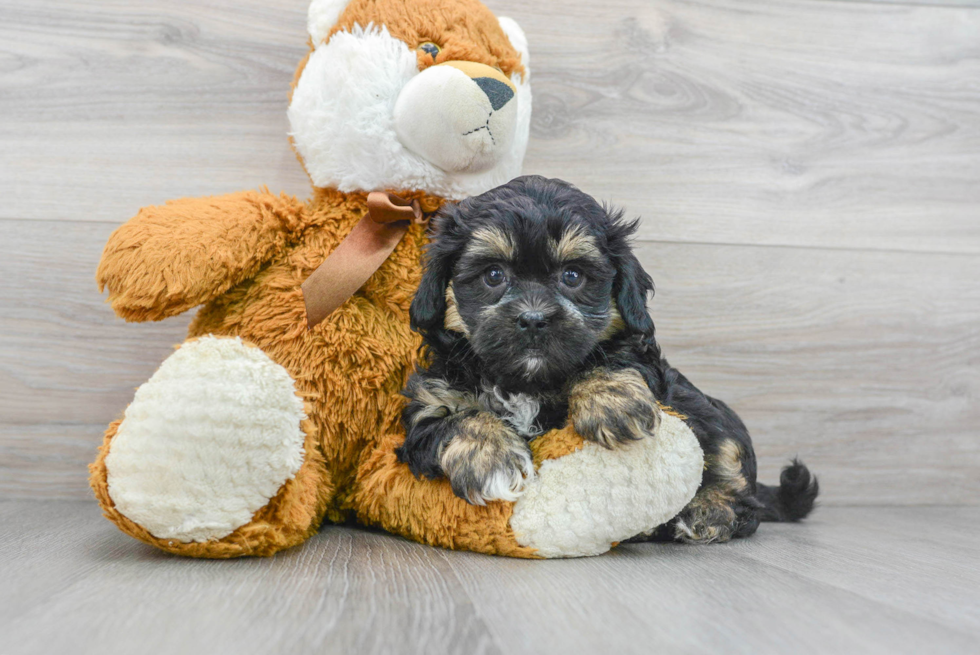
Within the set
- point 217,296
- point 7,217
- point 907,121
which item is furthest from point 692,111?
point 7,217

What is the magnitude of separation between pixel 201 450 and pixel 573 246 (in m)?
0.74

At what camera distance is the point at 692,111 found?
2.16 meters

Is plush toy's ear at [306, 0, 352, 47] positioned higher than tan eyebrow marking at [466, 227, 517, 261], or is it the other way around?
plush toy's ear at [306, 0, 352, 47]

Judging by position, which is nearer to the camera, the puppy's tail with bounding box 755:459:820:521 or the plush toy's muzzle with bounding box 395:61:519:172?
the plush toy's muzzle with bounding box 395:61:519:172

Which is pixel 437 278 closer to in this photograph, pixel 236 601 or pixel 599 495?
pixel 599 495

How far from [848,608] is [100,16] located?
2.26m

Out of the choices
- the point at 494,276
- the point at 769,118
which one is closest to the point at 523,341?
the point at 494,276

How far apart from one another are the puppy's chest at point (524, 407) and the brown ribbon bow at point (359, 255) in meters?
0.37

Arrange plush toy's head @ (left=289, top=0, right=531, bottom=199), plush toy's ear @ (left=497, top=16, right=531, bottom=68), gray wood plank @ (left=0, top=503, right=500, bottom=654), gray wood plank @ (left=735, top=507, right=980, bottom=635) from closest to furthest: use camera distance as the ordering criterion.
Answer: gray wood plank @ (left=0, top=503, right=500, bottom=654) < gray wood plank @ (left=735, top=507, right=980, bottom=635) < plush toy's head @ (left=289, top=0, right=531, bottom=199) < plush toy's ear @ (left=497, top=16, right=531, bottom=68)

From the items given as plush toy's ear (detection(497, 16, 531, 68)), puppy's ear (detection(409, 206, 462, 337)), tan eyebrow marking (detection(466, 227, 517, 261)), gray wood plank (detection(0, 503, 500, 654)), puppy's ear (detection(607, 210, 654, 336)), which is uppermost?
plush toy's ear (detection(497, 16, 531, 68))

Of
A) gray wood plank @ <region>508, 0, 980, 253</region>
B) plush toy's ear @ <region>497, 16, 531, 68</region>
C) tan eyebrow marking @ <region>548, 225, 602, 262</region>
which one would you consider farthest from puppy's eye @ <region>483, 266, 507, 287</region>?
gray wood plank @ <region>508, 0, 980, 253</region>

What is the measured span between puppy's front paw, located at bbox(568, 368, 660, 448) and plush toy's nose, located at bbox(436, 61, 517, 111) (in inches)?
25.2

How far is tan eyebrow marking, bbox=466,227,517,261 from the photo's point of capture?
4.30 ft

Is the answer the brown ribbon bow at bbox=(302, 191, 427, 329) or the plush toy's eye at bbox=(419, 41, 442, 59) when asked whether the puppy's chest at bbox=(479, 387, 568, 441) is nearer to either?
the brown ribbon bow at bbox=(302, 191, 427, 329)
